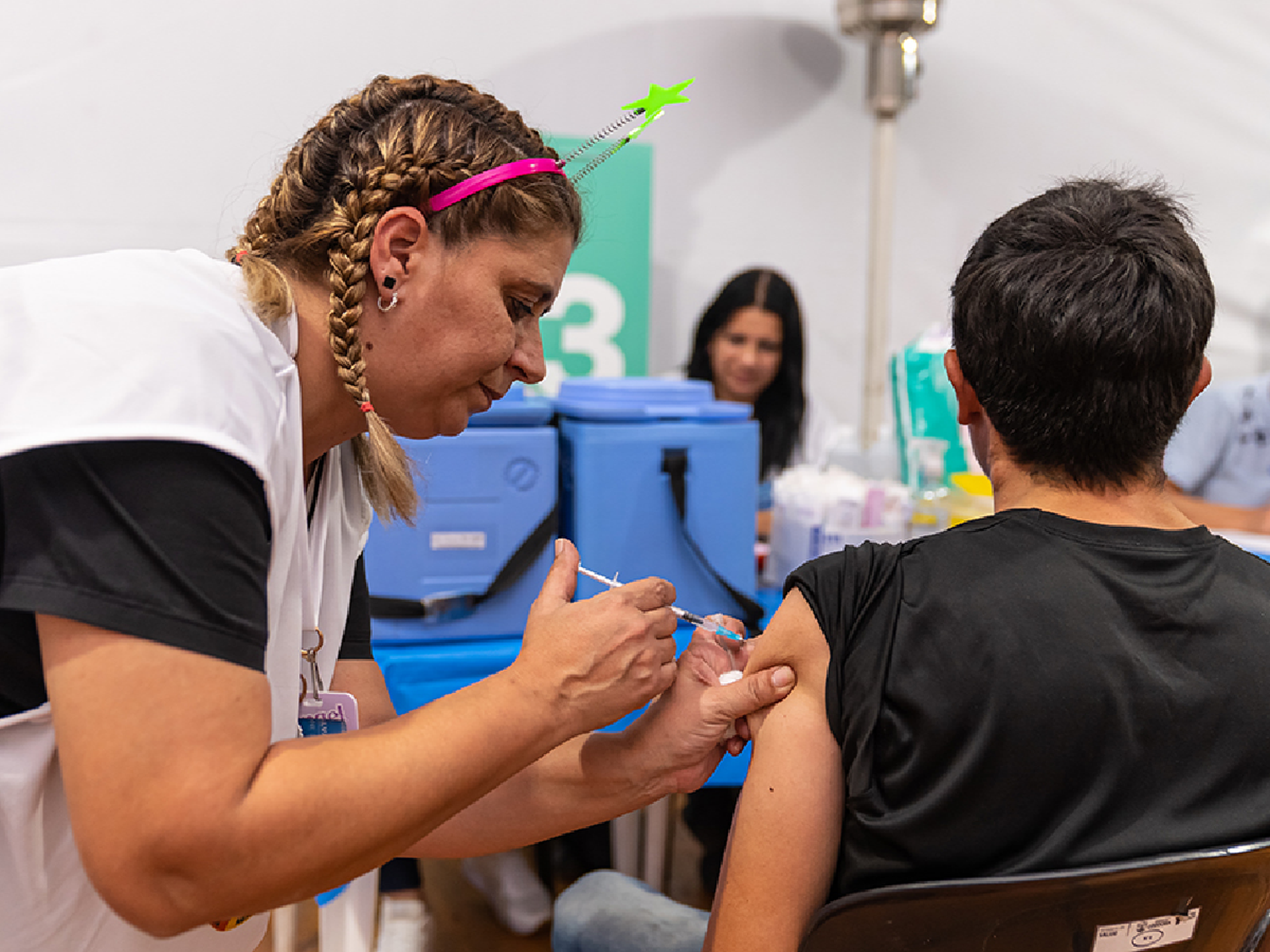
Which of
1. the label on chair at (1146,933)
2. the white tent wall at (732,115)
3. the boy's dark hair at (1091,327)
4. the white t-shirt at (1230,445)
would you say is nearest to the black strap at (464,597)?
the boy's dark hair at (1091,327)

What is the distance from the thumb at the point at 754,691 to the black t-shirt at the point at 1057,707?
2.6 inches

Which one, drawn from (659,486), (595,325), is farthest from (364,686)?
(595,325)

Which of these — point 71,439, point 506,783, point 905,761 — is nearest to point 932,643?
point 905,761

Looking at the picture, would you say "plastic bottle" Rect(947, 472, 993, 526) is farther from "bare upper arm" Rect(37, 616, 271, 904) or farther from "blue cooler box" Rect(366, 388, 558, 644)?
"bare upper arm" Rect(37, 616, 271, 904)

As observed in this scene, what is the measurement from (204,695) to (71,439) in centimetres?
17

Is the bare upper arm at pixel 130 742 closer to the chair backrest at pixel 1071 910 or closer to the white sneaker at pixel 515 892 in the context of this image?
the chair backrest at pixel 1071 910

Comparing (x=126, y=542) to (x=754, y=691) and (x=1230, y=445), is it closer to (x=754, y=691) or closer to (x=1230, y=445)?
(x=754, y=691)

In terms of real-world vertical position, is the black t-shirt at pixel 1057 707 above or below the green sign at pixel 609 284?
below

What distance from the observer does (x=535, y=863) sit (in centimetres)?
217

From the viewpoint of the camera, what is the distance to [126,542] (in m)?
0.58

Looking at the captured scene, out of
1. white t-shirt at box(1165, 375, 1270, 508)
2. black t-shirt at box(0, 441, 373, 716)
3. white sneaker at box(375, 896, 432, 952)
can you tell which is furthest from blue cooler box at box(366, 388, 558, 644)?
white t-shirt at box(1165, 375, 1270, 508)

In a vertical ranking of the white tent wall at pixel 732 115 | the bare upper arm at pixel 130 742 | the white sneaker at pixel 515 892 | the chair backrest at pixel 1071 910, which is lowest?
the white sneaker at pixel 515 892

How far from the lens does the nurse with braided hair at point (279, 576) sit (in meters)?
0.57

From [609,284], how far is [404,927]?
67.0 inches
